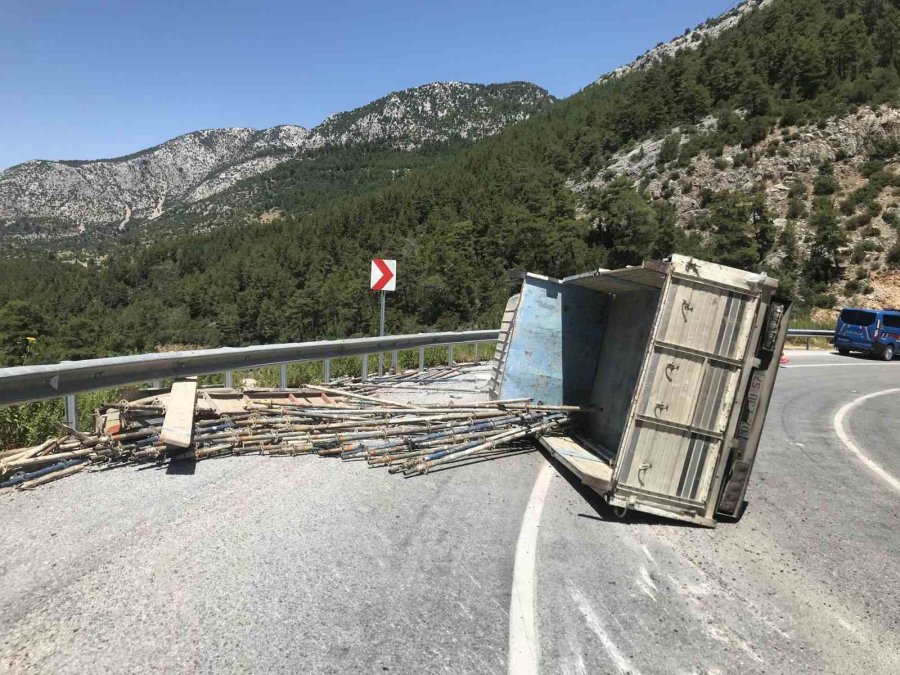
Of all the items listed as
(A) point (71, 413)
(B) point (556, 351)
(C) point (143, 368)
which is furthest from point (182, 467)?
(B) point (556, 351)

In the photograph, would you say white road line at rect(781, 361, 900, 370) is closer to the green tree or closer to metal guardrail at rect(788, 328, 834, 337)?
metal guardrail at rect(788, 328, 834, 337)

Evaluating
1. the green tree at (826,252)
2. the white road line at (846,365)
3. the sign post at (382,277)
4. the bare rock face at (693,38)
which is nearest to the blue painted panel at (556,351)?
the sign post at (382,277)

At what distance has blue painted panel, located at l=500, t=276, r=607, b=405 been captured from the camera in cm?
816

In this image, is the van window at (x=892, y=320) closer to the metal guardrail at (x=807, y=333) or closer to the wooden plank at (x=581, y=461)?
the metal guardrail at (x=807, y=333)

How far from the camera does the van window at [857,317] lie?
22.4 m

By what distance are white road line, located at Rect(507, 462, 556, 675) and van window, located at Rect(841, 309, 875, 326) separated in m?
24.0

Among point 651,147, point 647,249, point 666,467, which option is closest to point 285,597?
point 666,467

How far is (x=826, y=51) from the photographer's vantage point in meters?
68.5

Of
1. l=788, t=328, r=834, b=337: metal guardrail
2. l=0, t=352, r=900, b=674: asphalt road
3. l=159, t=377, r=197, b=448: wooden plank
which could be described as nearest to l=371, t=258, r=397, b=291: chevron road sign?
l=159, t=377, r=197, b=448: wooden plank

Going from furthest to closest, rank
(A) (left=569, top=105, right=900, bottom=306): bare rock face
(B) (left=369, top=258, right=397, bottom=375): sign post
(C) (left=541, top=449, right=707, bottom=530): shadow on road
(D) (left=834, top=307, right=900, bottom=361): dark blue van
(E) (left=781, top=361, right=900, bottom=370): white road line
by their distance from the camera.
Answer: (A) (left=569, top=105, right=900, bottom=306): bare rock face → (D) (left=834, top=307, right=900, bottom=361): dark blue van → (E) (left=781, top=361, right=900, bottom=370): white road line → (B) (left=369, top=258, right=397, bottom=375): sign post → (C) (left=541, top=449, right=707, bottom=530): shadow on road

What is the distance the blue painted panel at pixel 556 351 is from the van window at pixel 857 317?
20.6 m

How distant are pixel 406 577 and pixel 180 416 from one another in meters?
3.47

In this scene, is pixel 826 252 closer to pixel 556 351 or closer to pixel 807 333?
pixel 807 333

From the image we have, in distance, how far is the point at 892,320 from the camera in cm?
2225
